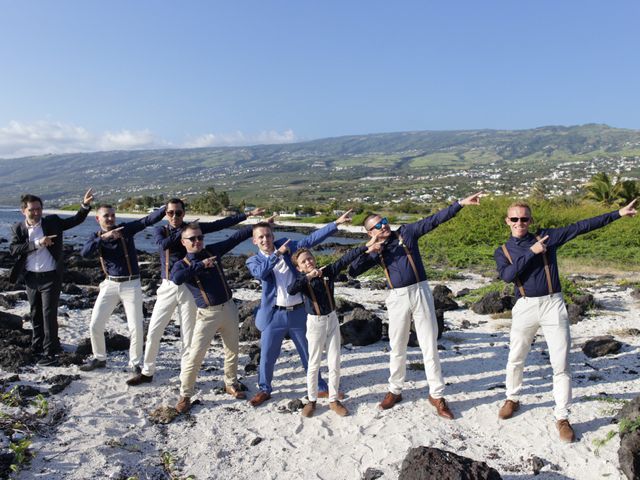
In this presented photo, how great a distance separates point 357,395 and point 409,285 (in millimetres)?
2020

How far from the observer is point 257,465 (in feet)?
18.1

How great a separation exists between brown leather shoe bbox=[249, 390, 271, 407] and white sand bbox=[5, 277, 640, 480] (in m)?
0.08

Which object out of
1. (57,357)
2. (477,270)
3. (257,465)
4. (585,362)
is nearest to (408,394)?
(257,465)

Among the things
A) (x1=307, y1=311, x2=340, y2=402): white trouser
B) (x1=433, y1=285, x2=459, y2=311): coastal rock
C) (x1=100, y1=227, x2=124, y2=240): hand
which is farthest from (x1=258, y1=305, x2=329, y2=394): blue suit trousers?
(x1=433, y1=285, x2=459, y2=311): coastal rock

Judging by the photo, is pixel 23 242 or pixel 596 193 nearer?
pixel 23 242

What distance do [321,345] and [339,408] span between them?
88cm

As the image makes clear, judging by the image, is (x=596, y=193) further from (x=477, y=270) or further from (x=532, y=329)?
(x=532, y=329)

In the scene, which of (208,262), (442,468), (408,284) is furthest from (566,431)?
(208,262)

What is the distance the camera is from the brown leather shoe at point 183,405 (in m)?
6.62

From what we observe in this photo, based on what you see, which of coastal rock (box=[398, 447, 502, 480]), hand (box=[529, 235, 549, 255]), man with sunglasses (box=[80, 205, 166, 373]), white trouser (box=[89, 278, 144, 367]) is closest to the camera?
coastal rock (box=[398, 447, 502, 480])

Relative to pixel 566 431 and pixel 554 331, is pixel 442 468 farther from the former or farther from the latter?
pixel 554 331

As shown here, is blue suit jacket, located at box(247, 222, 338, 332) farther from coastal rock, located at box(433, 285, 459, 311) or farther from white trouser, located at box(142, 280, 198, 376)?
coastal rock, located at box(433, 285, 459, 311)

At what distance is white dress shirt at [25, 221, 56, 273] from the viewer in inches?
300

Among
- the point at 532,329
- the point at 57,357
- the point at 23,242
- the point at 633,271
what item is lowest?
the point at 633,271
